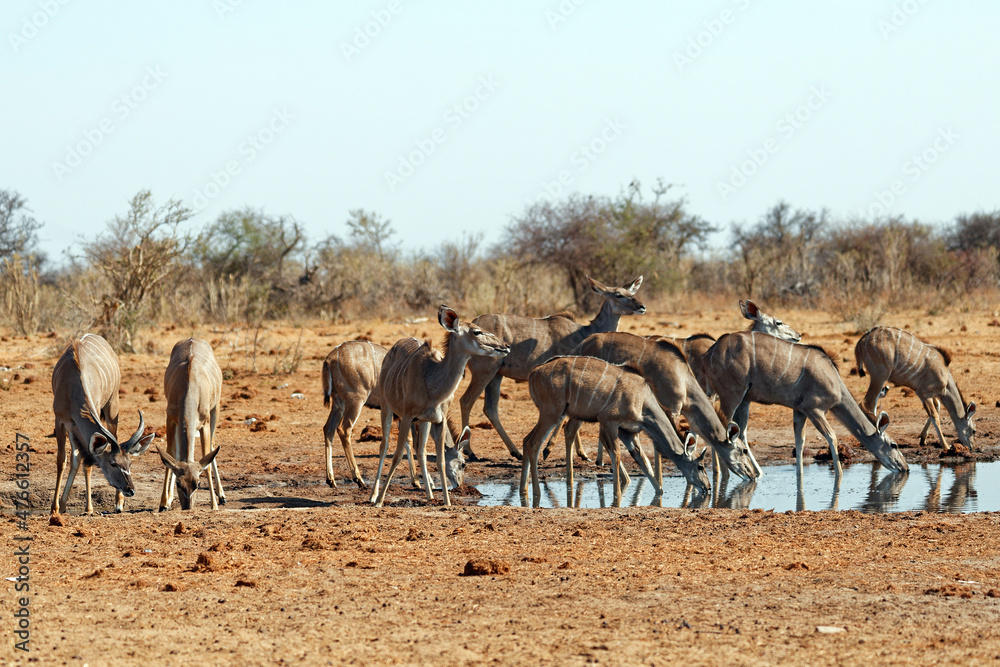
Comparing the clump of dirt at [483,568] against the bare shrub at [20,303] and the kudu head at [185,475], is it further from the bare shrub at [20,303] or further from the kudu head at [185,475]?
the bare shrub at [20,303]

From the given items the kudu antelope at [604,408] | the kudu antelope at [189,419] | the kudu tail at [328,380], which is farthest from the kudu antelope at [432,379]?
the kudu antelope at [189,419]

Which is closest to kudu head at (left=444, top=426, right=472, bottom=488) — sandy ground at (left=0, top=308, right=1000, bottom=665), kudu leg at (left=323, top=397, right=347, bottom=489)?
sandy ground at (left=0, top=308, right=1000, bottom=665)

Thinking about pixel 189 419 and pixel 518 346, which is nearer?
pixel 189 419

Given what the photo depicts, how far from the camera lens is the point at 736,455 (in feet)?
34.1

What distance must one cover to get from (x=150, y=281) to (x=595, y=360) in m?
12.7

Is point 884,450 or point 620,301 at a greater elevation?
point 620,301

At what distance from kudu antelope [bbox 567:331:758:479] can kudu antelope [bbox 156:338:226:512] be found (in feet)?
12.9

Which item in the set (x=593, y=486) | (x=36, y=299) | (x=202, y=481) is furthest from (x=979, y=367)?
(x=36, y=299)

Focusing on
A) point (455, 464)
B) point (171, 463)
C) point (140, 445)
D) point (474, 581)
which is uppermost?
point (140, 445)

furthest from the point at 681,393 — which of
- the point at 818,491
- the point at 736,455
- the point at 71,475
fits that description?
the point at 71,475

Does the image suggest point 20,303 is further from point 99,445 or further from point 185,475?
point 185,475

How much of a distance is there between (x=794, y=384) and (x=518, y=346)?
10.5ft

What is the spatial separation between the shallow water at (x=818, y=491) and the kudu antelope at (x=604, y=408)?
0.29m

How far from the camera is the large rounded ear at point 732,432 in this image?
33.6ft
